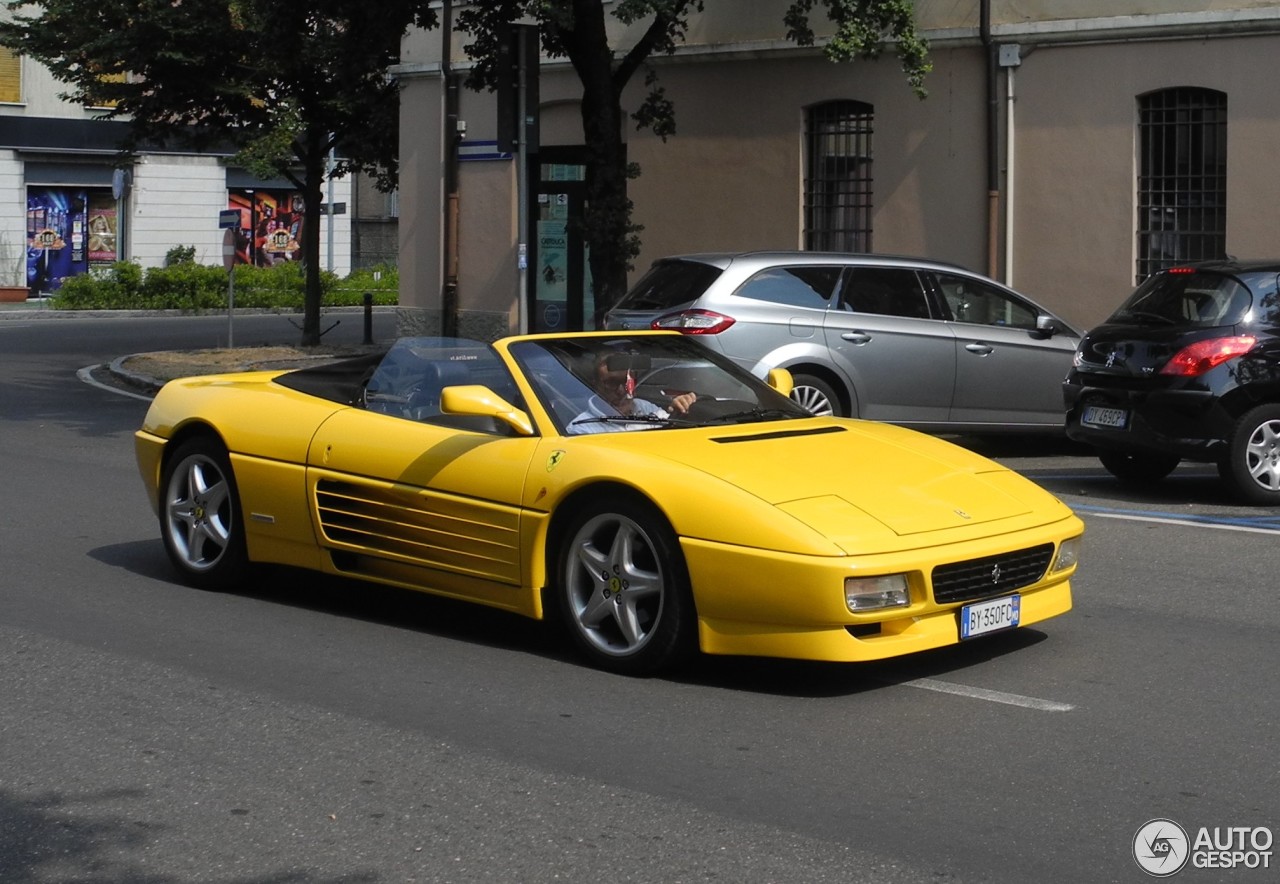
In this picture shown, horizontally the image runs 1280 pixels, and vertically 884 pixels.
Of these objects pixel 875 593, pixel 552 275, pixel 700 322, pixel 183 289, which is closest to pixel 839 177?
pixel 552 275

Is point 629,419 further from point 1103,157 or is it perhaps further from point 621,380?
point 1103,157

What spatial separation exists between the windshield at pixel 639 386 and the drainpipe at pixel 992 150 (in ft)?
39.4

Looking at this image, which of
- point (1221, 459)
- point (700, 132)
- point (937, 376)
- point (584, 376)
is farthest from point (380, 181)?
point (584, 376)

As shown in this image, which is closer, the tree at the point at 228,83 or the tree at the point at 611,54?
the tree at the point at 611,54

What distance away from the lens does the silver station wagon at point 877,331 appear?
13.8m

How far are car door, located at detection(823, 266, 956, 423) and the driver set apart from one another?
6.42 metres

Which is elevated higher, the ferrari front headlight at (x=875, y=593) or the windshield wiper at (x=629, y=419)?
the windshield wiper at (x=629, y=419)

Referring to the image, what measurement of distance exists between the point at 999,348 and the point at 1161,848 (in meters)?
9.99

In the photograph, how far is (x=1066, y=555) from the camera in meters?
7.13

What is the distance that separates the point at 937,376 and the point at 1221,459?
3.05 m

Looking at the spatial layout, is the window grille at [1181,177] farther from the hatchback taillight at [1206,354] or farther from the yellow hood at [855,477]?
the yellow hood at [855,477]

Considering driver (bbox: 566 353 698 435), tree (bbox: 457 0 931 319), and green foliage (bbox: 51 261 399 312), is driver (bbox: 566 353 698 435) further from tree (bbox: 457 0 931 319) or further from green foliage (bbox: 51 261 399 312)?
green foliage (bbox: 51 261 399 312)

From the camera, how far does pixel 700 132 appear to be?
869 inches

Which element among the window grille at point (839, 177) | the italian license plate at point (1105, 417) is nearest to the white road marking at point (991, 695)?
the italian license plate at point (1105, 417)
